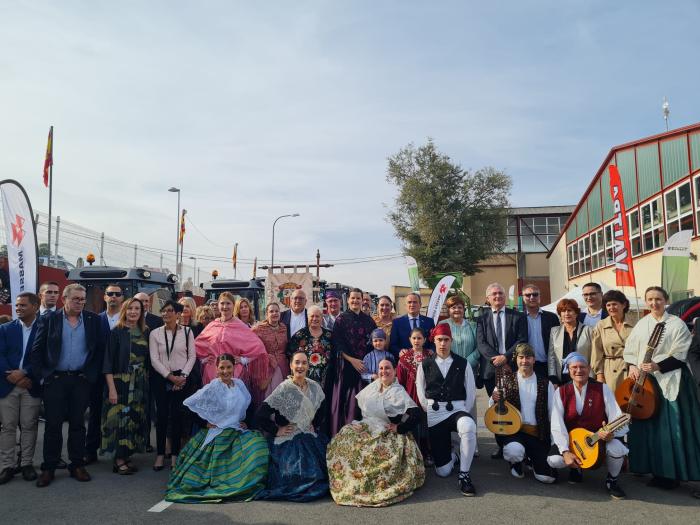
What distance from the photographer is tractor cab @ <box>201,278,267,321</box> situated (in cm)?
1359

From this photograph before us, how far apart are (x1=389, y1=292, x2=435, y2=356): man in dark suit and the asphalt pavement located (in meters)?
1.75

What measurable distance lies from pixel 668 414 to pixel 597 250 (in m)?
Answer: 19.7

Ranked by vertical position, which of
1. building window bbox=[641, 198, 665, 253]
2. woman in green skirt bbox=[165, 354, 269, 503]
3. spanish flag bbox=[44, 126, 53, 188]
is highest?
spanish flag bbox=[44, 126, 53, 188]

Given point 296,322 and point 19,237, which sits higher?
point 19,237

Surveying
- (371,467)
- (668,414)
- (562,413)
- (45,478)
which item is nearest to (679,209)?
(668,414)

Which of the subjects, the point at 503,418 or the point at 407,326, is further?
the point at 407,326

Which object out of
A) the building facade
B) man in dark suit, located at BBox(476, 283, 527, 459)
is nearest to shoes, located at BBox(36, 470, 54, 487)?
man in dark suit, located at BBox(476, 283, 527, 459)

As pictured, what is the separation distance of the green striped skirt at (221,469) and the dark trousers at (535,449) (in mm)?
2487

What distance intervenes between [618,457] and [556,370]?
1.21 meters

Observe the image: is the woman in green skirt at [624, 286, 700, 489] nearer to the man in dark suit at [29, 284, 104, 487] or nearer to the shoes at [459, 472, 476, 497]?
the shoes at [459, 472, 476, 497]

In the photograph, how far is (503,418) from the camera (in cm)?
531

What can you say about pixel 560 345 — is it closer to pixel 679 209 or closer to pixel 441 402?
pixel 441 402

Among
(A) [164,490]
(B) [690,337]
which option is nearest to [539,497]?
(B) [690,337]

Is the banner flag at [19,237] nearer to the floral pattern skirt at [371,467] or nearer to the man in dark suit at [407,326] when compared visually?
the floral pattern skirt at [371,467]
